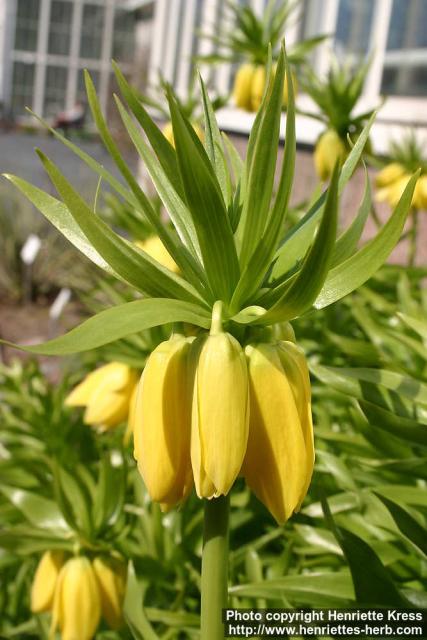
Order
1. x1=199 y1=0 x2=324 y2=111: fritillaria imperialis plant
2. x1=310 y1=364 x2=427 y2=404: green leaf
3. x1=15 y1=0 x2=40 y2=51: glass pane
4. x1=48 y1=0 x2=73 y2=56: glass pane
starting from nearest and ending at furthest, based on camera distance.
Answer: x1=310 y1=364 x2=427 y2=404: green leaf → x1=199 y1=0 x2=324 y2=111: fritillaria imperialis plant → x1=48 y1=0 x2=73 y2=56: glass pane → x1=15 y1=0 x2=40 y2=51: glass pane

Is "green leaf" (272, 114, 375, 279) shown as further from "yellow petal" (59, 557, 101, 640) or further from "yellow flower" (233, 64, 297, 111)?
"yellow flower" (233, 64, 297, 111)

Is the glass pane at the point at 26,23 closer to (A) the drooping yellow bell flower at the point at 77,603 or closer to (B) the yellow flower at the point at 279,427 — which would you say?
(A) the drooping yellow bell flower at the point at 77,603

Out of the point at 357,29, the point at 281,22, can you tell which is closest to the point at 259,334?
the point at 281,22

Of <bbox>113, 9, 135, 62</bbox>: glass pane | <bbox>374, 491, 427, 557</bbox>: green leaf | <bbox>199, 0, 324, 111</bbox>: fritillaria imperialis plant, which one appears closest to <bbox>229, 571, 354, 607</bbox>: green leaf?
<bbox>374, 491, 427, 557</bbox>: green leaf

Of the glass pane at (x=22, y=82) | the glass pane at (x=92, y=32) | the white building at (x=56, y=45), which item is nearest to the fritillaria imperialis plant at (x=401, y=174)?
the white building at (x=56, y=45)

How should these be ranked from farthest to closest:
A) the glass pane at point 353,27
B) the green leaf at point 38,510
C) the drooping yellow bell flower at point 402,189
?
the glass pane at point 353,27
the drooping yellow bell flower at point 402,189
the green leaf at point 38,510

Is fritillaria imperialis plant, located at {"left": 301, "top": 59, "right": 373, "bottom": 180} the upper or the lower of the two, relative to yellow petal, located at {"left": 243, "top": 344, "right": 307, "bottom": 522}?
upper
